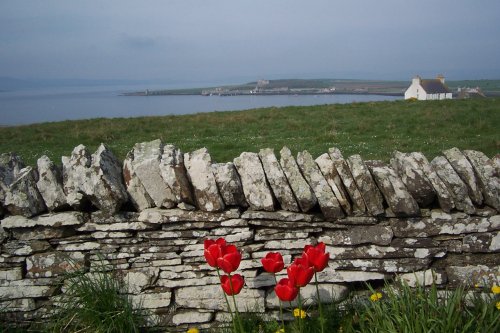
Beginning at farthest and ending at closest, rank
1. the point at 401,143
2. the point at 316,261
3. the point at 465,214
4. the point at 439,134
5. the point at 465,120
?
the point at 465,120
the point at 439,134
the point at 401,143
the point at 465,214
the point at 316,261

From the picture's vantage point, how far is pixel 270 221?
14.6 ft

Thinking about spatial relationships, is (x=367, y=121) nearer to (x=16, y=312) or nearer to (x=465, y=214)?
(x=465, y=214)

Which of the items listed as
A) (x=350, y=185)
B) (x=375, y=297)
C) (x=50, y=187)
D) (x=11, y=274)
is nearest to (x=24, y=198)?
(x=50, y=187)

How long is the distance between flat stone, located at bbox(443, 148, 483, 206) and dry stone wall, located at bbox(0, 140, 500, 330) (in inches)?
0.6

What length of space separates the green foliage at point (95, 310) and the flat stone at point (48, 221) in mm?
566

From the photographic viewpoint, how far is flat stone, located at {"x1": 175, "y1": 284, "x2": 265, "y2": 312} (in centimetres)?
450

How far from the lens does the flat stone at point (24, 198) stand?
4469 millimetres

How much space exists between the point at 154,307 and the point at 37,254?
144cm

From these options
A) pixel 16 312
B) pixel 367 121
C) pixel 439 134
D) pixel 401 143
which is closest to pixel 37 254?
pixel 16 312

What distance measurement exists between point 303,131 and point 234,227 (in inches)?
482

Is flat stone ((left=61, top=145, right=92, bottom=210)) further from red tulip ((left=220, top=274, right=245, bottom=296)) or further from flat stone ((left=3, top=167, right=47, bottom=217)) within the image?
red tulip ((left=220, top=274, right=245, bottom=296))

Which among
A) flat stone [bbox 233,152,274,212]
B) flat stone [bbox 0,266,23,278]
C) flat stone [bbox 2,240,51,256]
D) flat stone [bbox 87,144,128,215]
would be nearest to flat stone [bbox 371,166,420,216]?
flat stone [bbox 233,152,274,212]

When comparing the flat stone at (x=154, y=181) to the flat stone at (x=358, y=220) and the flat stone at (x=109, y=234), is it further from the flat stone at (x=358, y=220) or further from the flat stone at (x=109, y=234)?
the flat stone at (x=358, y=220)

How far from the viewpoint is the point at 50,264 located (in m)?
4.58
